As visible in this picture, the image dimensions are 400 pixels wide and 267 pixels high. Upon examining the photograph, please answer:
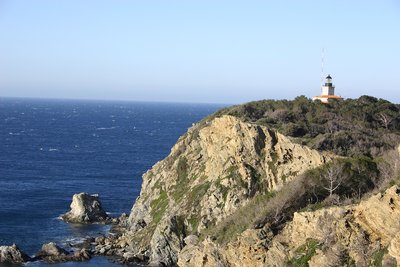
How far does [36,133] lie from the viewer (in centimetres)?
19862

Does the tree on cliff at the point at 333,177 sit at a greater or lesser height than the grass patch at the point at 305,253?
greater

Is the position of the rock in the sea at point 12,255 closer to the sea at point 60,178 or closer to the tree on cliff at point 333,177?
the sea at point 60,178

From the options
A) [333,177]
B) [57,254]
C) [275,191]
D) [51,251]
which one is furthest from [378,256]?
→ [51,251]

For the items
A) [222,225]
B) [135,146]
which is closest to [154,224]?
[222,225]

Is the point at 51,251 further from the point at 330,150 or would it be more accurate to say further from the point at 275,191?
the point at 330,150

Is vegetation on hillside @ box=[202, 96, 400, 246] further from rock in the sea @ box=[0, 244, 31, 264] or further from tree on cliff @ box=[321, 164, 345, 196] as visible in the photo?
rock in the sea @ box=[0, 244, 31, 264]

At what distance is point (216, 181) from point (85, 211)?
22.5m

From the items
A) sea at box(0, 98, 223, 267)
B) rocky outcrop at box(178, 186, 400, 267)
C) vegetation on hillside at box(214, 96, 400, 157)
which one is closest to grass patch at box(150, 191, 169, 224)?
sea at box(0, 98, 223, 267)

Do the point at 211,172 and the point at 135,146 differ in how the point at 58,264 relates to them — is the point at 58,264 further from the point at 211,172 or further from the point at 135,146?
the point at 135,146

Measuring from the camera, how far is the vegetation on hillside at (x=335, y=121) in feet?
228

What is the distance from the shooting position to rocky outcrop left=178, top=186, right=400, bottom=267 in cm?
4284

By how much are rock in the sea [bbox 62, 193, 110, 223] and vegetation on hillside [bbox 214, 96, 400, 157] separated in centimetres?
2206

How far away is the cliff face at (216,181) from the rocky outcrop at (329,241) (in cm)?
1448

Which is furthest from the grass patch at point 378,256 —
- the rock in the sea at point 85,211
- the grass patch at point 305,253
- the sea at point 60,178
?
the rock in the sea at point 85,211
